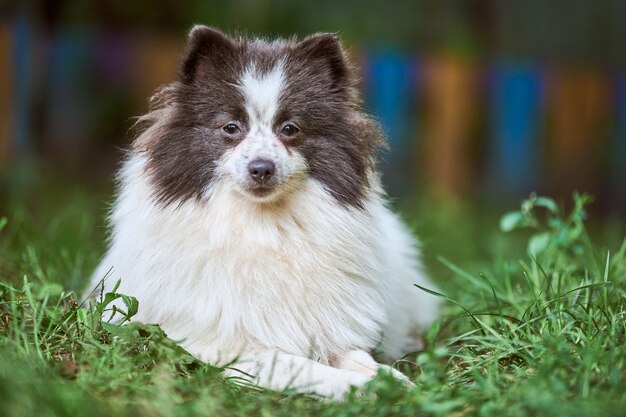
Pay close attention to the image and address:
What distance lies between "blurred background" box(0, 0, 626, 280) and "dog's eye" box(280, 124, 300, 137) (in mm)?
5111

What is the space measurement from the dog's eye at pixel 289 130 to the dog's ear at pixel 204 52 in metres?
0.39

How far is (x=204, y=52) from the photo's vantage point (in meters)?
3.50

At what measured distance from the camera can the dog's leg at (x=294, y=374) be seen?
3.00 meters

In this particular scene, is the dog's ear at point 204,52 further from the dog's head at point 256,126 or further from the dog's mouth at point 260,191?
the dog's mouth at point 260,191

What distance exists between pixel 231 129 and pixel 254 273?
0.62 meters

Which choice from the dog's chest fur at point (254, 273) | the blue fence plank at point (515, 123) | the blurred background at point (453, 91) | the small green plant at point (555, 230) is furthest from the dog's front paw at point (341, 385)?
the blue fence plank at point (515, 123)

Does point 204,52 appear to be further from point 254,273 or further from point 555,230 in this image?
point 555,230

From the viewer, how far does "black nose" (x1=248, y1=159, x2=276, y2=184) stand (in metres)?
3.22

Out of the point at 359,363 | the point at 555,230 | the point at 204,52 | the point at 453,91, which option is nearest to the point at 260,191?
the point at 204,52

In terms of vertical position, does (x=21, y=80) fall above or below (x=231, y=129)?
below

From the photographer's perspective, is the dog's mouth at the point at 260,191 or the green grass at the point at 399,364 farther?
the dog's mouth at the point at 260,191

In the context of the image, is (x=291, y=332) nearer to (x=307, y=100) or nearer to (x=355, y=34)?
(x=307, y=100)

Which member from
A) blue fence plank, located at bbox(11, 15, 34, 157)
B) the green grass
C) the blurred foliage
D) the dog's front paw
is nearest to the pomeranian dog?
the dog's front paw

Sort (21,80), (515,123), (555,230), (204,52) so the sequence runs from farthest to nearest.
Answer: (515,123) → (21,80) → (555,230) → (204,52)
